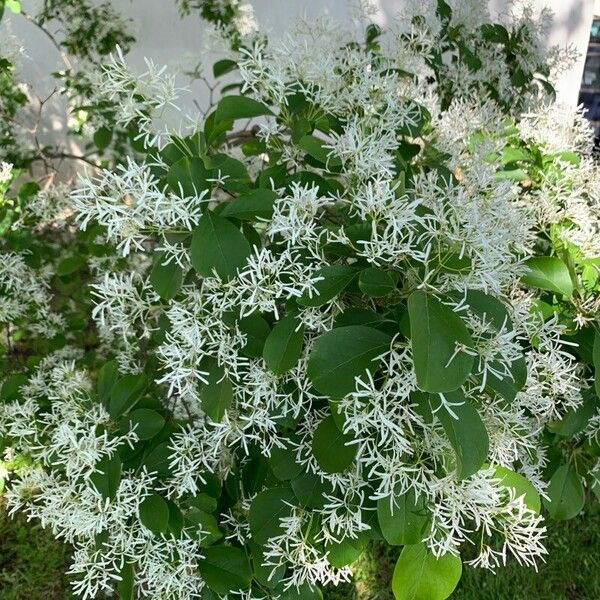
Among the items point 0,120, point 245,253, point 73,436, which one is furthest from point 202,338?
point 0,120

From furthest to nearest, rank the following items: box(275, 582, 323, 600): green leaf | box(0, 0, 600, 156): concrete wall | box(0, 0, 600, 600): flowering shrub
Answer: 1. box(0, 0, 600, 156): concrete wall
2. box(275, 582, 323, 600): green leaf
3. box(0, 0, 600, 600): flowering shrub

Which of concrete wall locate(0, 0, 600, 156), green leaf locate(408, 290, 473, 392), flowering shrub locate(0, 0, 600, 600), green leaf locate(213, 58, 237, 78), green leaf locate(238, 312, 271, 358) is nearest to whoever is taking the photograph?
green leaf locate(408, 290, 473, 392)

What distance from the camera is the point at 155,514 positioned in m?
1.06

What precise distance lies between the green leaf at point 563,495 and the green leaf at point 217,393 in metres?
0.69

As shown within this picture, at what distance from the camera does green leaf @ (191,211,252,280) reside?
892 millimetres

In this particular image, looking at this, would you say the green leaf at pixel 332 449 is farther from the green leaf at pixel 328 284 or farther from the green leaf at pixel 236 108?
the green leaf at pixel 236 108

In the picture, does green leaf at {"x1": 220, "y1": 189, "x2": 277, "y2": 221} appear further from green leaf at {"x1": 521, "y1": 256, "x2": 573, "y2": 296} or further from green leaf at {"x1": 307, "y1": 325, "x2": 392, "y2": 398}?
green leaf at {"x1": 521, "y1": 256, "x2": 573, "y2": 296}

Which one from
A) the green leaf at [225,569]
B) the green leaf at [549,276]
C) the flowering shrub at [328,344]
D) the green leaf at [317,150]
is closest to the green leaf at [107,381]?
the flowering shrub at [328,344]

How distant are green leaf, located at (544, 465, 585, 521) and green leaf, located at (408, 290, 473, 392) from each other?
64 centimetres

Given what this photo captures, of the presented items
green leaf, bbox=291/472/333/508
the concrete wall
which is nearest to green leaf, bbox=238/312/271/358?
green leaf, bbox=291/472/333/508

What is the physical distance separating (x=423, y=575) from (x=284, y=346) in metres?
0.40

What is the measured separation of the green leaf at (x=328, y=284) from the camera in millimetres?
870

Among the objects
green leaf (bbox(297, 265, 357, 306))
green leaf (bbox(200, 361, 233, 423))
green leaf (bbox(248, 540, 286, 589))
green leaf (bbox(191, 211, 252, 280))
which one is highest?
green leaf (bbox(191, 211, 252, 280))

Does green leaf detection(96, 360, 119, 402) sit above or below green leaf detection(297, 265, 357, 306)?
below
